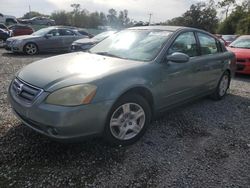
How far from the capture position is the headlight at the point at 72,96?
2689mm

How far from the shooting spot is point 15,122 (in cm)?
374

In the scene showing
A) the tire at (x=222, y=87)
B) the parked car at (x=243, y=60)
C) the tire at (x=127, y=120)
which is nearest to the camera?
the tire at (x=127, y=120)

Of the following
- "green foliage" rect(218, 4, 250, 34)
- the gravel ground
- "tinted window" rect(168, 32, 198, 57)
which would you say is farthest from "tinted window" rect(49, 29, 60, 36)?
"green foliage" rect(218, 4, 250, 34)

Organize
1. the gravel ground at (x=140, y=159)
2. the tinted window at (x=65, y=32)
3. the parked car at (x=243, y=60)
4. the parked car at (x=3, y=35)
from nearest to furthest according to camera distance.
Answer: the gravel ground at (x=140, y=159), the parked car at (x=243, y=60), the tinted window at (x=65, y=32), the parked car at (x=3, y=35)

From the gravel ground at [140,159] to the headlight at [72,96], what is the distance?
27.9 inches

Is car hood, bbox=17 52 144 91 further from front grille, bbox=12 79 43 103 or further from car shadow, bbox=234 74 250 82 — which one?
car shadow, bbox=234 74 250 82

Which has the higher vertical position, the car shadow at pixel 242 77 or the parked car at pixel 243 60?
the parked car at pixel 243 60

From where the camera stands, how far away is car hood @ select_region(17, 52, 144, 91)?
2.84 m

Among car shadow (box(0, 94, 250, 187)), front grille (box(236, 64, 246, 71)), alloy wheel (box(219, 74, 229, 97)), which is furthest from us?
front grille (box(236, 64, 246, 71))

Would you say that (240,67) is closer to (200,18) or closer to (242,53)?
(242,53)

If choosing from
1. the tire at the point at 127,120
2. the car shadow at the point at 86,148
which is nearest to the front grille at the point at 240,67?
the car shadow at the point at 86,148

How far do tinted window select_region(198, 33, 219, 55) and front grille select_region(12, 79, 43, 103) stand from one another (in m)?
3.10

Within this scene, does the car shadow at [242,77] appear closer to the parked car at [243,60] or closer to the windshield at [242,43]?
the parked car at [243,60]

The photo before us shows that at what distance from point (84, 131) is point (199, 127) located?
209cm
